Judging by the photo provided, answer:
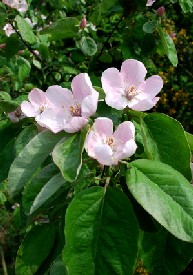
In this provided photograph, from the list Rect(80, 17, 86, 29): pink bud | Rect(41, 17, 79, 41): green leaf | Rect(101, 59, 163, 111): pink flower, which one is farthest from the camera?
Rect(80, 17, 86, 29): pink bud

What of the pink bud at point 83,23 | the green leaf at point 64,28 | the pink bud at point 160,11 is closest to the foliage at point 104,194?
the green leaf at point 64,28

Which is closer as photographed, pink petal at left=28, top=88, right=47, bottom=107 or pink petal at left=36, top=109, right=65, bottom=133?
pink petal at left=36, top=109, right=65, bottom=133

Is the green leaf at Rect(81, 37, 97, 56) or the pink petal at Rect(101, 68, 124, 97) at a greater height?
the pink petal at Rect(101, 68, 124, 97)

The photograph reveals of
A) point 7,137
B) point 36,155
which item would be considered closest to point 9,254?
point 7,137

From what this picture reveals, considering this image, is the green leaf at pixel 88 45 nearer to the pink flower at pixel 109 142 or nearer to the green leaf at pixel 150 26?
the green leaf at pixel 150 26

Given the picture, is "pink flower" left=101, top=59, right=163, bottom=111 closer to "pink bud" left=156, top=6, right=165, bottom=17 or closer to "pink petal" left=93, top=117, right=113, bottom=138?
"pink petal" left=93, top=117, right=113, bottom=138

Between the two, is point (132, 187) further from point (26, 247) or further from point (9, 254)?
point (9, 254)

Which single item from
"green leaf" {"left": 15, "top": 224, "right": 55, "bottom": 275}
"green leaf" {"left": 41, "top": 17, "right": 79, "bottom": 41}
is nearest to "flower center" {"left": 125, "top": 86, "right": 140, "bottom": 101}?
"green leaf" {"left": 15, "top": 224, "right": 55, "bottom": 275}
